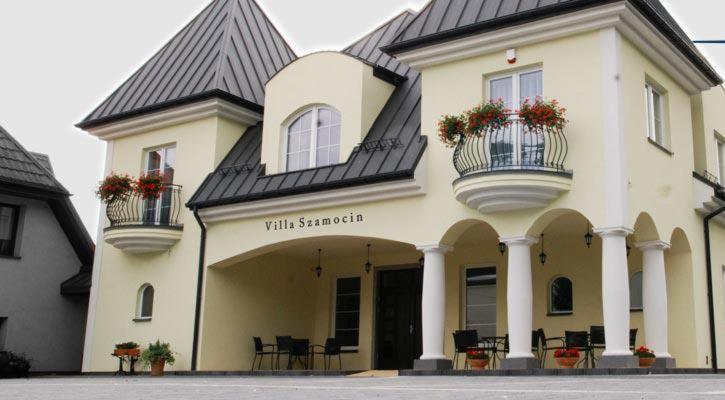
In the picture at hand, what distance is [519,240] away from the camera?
15594mm

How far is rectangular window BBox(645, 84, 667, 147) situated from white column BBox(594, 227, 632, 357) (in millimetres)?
2956

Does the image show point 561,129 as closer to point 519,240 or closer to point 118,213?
point 519,240

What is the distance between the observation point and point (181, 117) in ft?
70.0

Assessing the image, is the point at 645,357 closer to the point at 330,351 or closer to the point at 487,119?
the point at 487,119

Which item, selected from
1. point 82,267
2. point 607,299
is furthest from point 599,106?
point 82,267

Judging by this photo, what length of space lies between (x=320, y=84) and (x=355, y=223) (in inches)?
131

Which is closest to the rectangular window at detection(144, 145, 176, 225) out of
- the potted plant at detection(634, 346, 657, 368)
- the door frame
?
the door frame

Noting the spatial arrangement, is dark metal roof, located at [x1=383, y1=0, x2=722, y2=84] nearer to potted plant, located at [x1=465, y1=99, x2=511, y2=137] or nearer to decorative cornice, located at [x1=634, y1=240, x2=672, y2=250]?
potted plant, located at [x1=465, y1=99, x2=511, y2=137]

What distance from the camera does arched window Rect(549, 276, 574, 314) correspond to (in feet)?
60.2

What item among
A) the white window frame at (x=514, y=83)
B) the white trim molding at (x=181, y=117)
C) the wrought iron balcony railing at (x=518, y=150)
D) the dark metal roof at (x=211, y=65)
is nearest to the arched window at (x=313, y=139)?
the white trim molding at (x=181, y=117)

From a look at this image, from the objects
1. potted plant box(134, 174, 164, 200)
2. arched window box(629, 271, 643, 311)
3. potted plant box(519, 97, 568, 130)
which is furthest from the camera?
potted plant box(134, 174, 164, 200)

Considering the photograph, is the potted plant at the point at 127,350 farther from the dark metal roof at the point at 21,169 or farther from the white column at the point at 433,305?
the white column at the point at 433,305

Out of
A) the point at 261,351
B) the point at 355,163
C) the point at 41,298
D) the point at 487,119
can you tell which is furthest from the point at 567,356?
the point at 41,298

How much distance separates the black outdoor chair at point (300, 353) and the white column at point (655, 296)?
25.6 feet
